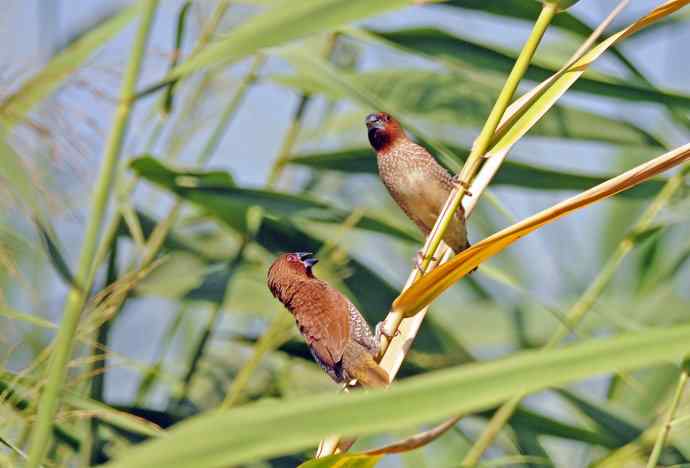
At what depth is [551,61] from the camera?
2328mm

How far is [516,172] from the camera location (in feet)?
8.46

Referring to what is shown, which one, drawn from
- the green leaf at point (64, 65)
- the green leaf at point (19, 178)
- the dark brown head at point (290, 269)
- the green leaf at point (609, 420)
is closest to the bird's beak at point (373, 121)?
the dark brown head at point (290, 269)

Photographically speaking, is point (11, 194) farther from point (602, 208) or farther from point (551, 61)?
point (602, 208)

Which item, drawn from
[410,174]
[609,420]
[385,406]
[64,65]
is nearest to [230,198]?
[410,174]

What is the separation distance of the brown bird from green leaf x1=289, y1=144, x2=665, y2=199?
34 cm

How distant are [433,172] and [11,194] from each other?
4.02 feet

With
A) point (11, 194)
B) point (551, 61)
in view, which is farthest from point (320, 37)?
point (11, 194)

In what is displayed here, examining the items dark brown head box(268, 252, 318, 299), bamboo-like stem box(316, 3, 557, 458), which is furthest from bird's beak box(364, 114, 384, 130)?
bamboo-like stem box(316, 3, 557, 458)

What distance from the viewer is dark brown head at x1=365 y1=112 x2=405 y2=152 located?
9.25 feet

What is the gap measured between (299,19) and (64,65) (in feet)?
1.26

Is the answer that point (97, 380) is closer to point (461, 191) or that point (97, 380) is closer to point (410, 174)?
point (410, 174)

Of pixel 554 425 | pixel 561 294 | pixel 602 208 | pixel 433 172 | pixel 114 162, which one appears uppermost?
pixel 602 208

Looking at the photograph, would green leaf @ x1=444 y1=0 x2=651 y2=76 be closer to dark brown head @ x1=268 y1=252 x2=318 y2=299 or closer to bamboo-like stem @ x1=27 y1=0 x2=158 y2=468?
dark brown head @ x1=268 y1=252 x2=318 y2=299

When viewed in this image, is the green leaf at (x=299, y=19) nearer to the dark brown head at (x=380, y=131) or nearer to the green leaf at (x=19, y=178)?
the green leaf at (x=19, y=178)
